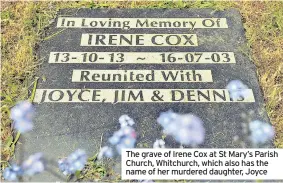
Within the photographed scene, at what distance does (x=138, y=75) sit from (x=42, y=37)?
3.01ft

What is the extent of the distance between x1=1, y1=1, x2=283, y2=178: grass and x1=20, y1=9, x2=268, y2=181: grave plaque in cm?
8

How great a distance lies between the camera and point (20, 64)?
319 cm

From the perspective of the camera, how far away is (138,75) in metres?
3.08

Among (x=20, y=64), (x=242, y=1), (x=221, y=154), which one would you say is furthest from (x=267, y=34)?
(x=20, y=64)

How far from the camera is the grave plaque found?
2768 millimetres

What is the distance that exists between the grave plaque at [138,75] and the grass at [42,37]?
8 centimetres

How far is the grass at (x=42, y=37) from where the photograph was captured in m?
2.94

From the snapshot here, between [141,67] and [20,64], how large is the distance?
0.95 metres

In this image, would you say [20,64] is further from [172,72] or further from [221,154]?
Answer: [221,154]
